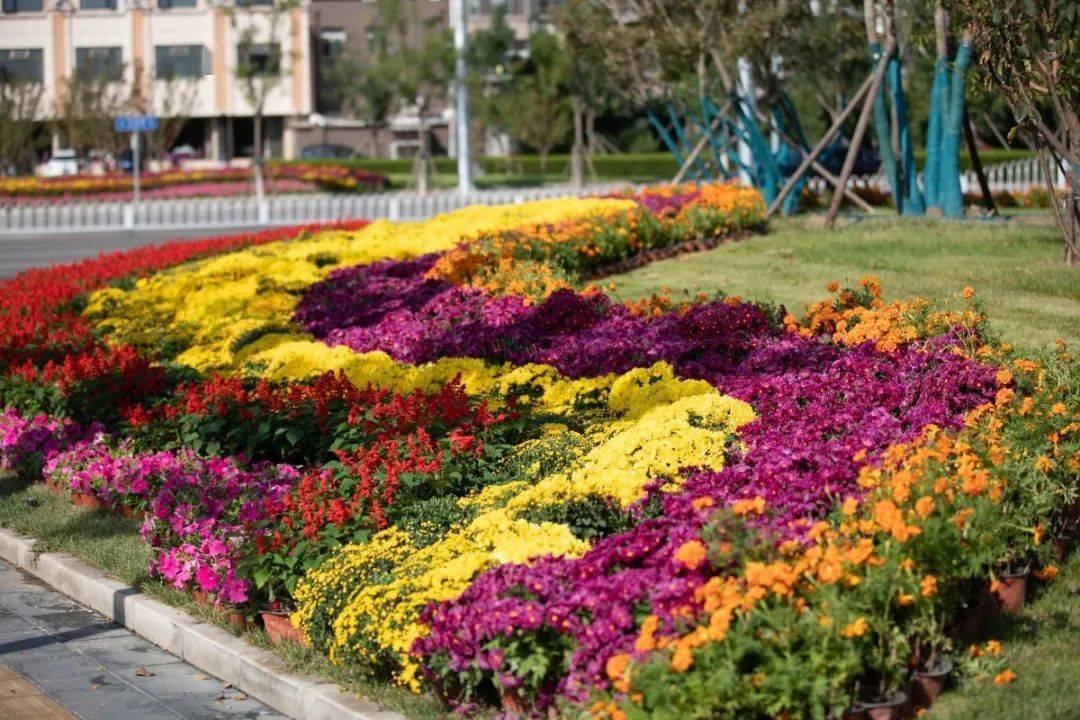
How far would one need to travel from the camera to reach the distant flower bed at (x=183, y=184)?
44781mm

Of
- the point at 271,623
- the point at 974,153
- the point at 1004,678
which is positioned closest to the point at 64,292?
the point at 271,623

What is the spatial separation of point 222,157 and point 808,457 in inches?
2750

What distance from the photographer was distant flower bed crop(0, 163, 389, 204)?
147ft

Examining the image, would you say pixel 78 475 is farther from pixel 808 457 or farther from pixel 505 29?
pixel 505 29

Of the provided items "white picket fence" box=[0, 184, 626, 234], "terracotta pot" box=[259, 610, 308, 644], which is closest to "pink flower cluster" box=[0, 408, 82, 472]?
"terracotta pot" box=[259, 610, 308, 644]

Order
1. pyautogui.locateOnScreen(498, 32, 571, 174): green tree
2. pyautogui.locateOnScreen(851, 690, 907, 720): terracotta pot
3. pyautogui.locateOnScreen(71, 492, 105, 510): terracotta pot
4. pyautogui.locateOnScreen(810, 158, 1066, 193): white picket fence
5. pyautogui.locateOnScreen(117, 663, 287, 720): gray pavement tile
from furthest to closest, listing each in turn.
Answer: pyautogui.locateOnScreen(498, 32, 571, 174): green tree, pyautogui.locateOnScreen(810, 158, 1066, 193): white picket fence, pyautogui.locateOnScreen(71, 492, 105, 510): terracotta pot, pyautogui.locateOnScreen(117, 663, 287, 720): gray pavement tile, pyautogui.locateOnScreen(851, 690, 907, 720): terracotta pot

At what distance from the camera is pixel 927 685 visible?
233 inches

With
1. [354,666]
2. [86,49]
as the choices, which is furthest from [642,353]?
[86,49]

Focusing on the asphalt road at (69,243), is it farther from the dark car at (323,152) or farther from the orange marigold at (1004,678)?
the dark car at (323,152)

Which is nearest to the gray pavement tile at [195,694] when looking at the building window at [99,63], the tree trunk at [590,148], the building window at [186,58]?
the tree trunk at [590,148]

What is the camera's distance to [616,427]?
9.08m

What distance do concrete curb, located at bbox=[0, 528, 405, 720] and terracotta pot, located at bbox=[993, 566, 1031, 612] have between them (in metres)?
2.57

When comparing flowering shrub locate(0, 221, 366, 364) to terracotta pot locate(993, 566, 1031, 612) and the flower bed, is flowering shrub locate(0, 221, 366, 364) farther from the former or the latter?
terracotta pot locate(993, 566, 1031, 612)

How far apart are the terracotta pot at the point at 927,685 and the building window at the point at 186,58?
69151mm
